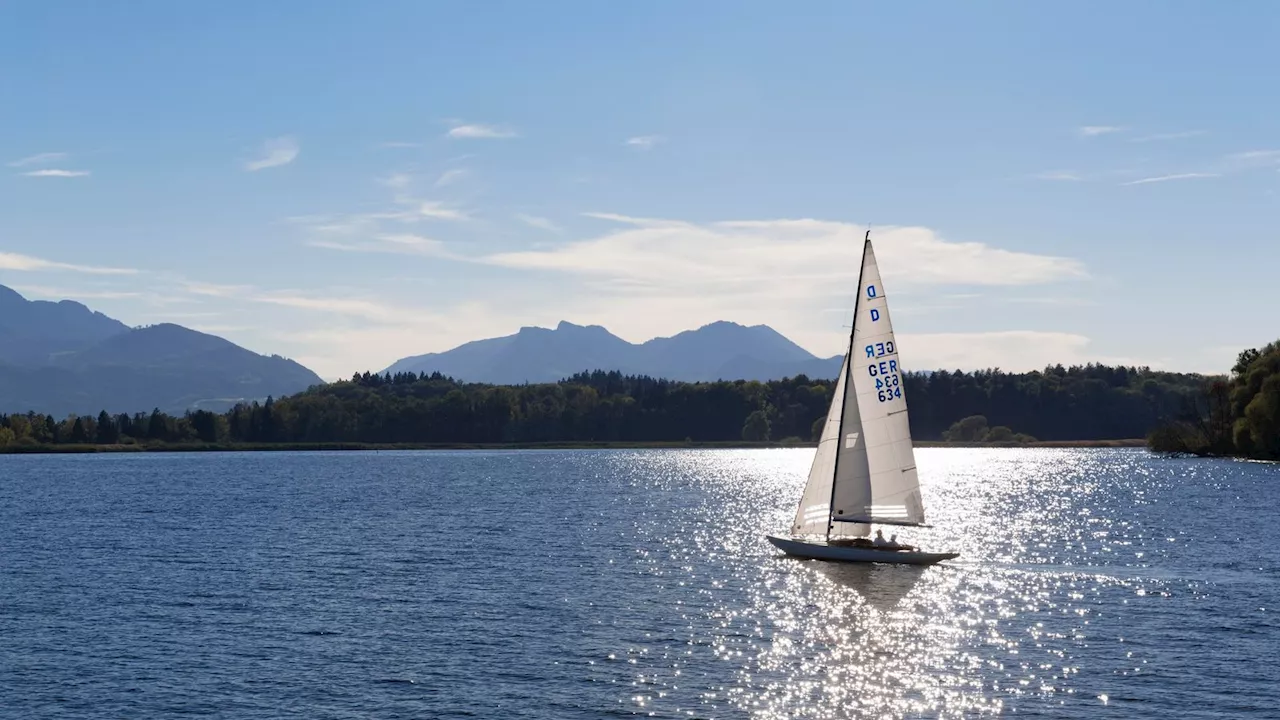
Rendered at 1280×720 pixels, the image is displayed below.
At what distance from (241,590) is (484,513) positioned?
196 ft

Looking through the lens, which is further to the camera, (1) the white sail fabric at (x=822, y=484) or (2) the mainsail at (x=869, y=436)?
(1) the white sail fabric at (x=822, y=484)

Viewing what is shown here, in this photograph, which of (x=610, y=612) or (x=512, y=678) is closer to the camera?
(x=512, y=678)

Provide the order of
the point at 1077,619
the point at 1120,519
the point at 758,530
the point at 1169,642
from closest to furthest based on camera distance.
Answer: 1. the point at 1169,642
2. the point at 1077,619
3. the point at 758,530
4. the point at 1120,519

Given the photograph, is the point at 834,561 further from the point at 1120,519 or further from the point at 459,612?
the point at 1120,519

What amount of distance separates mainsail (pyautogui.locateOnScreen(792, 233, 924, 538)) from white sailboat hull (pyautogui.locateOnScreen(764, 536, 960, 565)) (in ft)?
4.25

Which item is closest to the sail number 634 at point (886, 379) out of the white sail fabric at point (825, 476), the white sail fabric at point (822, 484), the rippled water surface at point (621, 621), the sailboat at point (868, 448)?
the sailboat at point (868, 448)

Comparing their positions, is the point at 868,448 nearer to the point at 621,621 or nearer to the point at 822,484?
the point at 822,484

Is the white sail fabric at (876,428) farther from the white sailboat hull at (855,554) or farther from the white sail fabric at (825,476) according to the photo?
the white sailboat hull at (855,554)

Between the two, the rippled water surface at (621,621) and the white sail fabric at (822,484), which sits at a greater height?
the white sail fabric at (822,484)

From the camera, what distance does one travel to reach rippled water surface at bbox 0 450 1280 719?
48.0m

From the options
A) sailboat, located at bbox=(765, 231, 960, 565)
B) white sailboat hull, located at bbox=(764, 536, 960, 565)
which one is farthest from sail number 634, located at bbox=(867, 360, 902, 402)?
white sailboat hull, located at bbox=(764, 536, 960, 565)

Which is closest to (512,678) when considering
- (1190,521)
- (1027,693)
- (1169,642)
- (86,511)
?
(1027,693)

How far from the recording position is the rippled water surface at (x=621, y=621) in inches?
1890

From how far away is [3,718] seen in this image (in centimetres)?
4556
